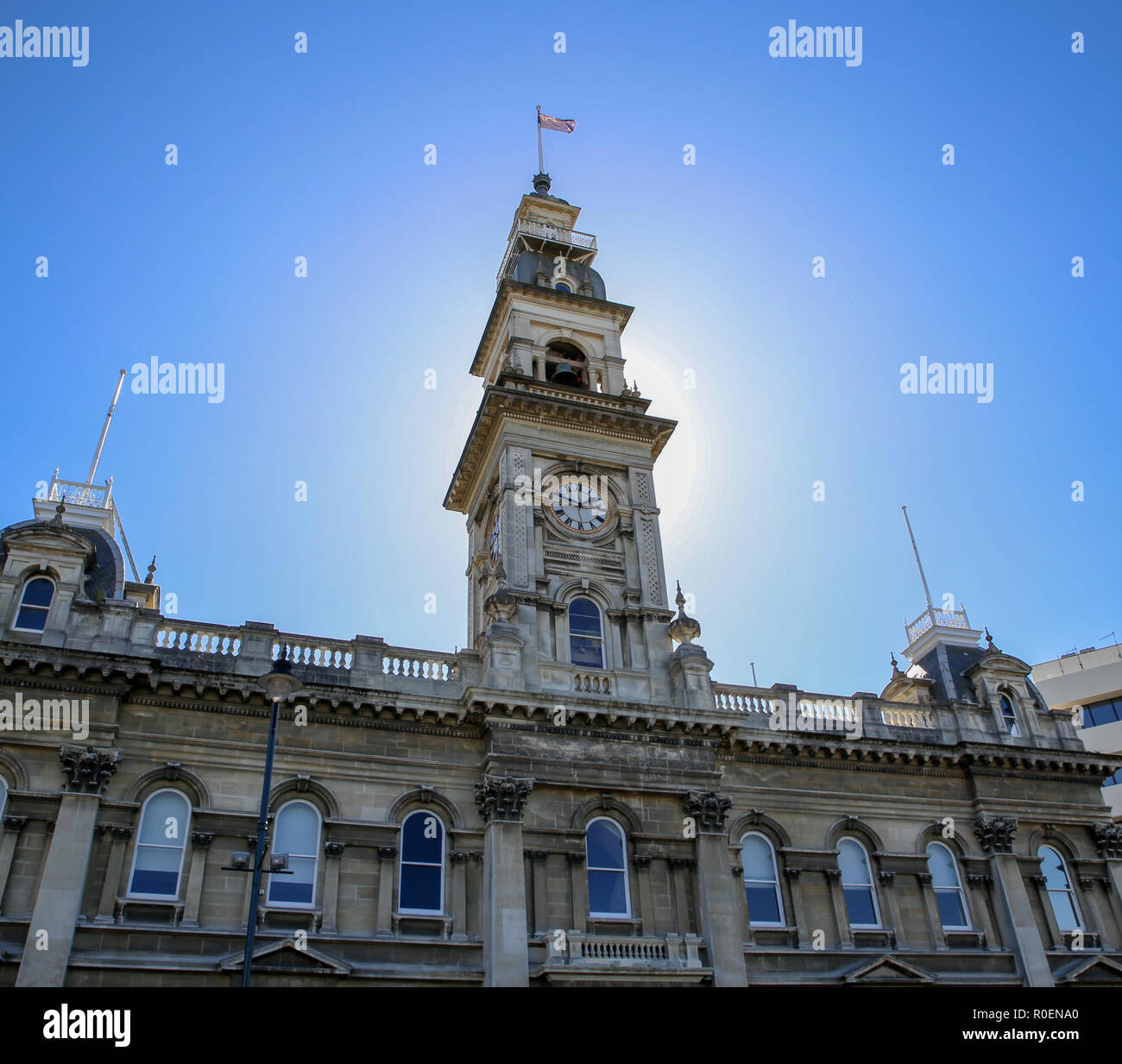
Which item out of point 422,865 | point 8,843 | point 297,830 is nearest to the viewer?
point 8,843

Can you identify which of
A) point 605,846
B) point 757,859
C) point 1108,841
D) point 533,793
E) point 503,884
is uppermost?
point 533,793

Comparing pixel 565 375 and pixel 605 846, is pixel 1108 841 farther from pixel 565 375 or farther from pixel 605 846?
pixel 565 375

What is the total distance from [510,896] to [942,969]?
41.0 ft

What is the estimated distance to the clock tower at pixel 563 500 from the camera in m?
27.8

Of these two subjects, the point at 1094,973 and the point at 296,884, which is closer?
the point at 296,884

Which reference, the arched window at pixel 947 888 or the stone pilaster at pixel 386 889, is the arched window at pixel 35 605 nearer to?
the stone pilaster at pixel 386 889

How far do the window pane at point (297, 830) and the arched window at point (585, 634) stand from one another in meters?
8.39

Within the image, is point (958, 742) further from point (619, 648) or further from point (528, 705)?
point (528, 705)

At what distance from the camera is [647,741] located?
2631cm

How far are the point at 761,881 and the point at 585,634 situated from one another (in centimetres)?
831

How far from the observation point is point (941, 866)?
1134 inches

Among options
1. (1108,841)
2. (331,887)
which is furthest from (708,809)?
(1108,841)
